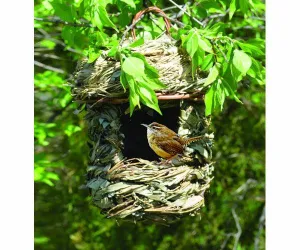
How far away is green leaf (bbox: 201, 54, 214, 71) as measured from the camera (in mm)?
1696

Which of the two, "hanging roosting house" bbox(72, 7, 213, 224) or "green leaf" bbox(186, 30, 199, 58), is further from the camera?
"hanging roosting house" bbox(72, 7, 213, 224)

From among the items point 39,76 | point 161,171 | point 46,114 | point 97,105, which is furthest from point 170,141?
point 46,114

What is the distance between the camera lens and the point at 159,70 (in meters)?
1.76

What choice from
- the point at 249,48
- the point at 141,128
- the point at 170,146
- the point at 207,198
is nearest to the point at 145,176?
the point at 170,146

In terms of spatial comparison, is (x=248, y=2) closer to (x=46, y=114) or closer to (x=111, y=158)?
(x=111, y=158)

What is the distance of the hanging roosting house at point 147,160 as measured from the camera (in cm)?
177

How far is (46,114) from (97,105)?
199 centimetres

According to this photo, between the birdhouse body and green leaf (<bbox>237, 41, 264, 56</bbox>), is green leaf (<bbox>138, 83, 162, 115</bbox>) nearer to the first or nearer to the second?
the birdhouse body

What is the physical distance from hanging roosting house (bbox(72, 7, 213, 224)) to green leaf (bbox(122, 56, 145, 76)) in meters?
0.19

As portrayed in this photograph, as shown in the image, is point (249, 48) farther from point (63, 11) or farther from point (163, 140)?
point (63, 11)

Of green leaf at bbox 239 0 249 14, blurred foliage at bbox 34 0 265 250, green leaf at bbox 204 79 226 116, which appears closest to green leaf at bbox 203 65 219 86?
green leaf at bbox 204 79 226 116

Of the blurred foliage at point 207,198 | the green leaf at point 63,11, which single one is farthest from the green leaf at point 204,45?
the blurred foliage at point 207,198

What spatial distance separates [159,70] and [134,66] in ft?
0.71

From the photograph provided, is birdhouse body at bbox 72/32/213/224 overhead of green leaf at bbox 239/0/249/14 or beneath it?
beneath
